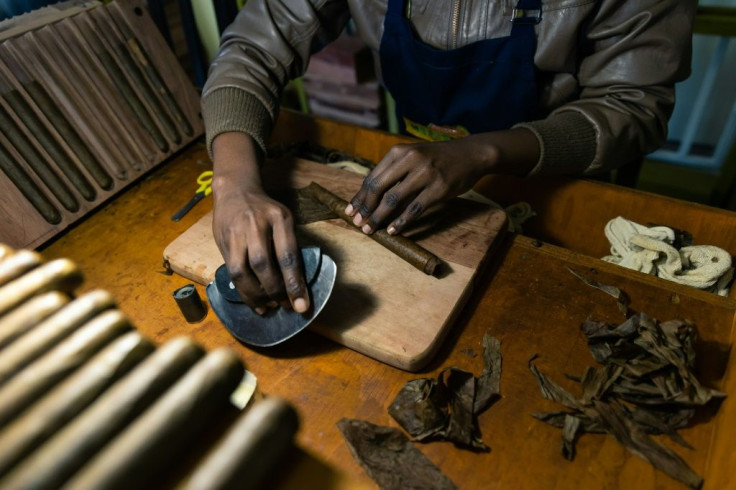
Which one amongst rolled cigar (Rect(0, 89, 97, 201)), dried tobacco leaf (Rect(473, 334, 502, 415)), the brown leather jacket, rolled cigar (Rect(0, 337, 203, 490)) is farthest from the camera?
rolled cigar (Rect(0, 89, 97, 201))

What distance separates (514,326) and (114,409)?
827 mm

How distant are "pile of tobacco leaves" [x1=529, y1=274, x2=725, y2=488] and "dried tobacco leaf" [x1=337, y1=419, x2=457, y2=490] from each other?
223 millimetres

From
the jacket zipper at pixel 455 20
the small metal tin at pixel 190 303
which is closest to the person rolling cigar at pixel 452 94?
the jacket zipper at pixel 455 20

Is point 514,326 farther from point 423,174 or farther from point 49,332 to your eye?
point 49,332

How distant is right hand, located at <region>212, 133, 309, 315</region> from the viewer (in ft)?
3.12

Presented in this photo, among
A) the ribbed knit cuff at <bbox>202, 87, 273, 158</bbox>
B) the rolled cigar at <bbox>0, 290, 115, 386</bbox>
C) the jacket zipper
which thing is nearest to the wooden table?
the ribbed knit cuff at <bbox>202, 87, 273, 158</bbox>

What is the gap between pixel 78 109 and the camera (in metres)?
1.33

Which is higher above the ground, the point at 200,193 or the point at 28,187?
the point at 28,187

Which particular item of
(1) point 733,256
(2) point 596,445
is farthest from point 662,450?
(1) point 733,256

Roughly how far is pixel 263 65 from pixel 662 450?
1373 mm

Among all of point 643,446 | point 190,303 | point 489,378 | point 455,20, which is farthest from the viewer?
point 455,20

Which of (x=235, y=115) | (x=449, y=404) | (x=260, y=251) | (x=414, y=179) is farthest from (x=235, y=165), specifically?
(x=449, y=404)

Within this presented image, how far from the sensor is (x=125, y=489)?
30 cm

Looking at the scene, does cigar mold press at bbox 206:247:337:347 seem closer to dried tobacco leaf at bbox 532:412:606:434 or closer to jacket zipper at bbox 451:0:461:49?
dried tobacco leaf at bbox 532:412:606:434
